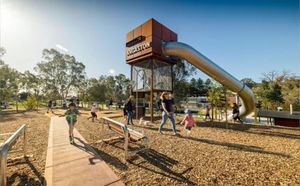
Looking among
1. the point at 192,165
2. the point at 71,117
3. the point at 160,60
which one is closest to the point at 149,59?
the point at 160,60

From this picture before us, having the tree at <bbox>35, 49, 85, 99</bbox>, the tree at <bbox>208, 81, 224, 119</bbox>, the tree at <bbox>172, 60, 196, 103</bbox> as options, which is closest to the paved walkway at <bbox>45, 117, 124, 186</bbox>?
the tree at <bbox>208, 81, 224, 119</bbox>

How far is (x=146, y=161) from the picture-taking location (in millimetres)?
4137

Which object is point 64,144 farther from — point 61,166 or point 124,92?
point 124,92

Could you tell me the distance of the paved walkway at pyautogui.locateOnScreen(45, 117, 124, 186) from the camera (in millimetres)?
3080

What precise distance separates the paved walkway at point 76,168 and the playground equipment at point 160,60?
7.66m

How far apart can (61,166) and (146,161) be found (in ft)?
6.77

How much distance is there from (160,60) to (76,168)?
1120cm

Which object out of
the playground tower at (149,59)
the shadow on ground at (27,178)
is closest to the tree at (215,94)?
the playground tower at (149,59)

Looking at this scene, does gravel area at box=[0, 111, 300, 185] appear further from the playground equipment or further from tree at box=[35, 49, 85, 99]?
tree at box=[35, 49, 85, 99]

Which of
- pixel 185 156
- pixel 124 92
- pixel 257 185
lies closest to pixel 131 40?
pixel 185 156

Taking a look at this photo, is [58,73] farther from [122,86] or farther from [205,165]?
[205,165]

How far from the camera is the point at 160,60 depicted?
1352 centimetres

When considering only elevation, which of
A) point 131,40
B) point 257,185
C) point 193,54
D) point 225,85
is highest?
point 131,40

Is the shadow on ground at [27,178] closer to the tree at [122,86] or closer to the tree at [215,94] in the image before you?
the tree at [215,94]
